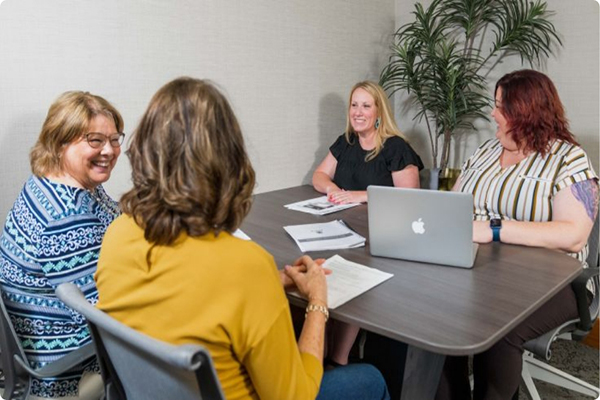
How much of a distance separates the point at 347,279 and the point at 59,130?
963mm

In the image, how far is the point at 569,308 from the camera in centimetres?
185

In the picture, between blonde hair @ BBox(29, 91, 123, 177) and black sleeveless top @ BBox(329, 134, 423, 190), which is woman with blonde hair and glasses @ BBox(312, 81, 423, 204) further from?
blonde hair @ BBox(29, 91, 123, 177)

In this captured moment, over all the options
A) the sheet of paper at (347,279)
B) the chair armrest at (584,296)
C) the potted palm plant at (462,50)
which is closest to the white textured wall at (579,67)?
the potted palm plant at (462,50)

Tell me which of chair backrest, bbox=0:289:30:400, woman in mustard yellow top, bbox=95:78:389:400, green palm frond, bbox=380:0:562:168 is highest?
green palm frond, bbox=380:0:562:168

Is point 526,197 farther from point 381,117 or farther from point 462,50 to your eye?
point 462,50

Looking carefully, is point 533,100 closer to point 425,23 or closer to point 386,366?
point 386,366

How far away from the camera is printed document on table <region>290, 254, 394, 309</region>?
1399 mm

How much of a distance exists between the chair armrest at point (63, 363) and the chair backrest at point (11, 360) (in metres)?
0.02

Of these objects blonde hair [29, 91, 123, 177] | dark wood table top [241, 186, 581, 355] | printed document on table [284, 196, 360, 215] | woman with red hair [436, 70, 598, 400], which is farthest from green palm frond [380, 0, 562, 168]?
blonde hair [29, 91, 123, 177]

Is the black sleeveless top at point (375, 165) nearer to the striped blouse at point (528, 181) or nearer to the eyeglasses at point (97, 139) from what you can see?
the striped blouse at point (528, 181)

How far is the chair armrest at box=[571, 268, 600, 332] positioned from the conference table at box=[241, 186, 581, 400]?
0.43 feet

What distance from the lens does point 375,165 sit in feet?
9.17

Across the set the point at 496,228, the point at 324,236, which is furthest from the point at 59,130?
the point at 496,228

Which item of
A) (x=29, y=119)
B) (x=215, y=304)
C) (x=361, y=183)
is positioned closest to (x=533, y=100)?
(x=361, y=183)
